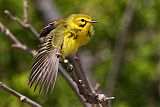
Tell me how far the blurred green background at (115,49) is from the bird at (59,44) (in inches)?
64.4

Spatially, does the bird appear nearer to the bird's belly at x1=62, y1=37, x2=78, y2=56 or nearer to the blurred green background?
the bird's belly at x1=62, y1=37, x2=78, y2=56

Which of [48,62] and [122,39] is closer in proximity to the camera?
[48,62]

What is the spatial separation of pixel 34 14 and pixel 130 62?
0.72m

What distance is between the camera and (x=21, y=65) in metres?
3.28

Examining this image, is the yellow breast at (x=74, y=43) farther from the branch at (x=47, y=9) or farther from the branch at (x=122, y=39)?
the branch at (x=122, y=39)

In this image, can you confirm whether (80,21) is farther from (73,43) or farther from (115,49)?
(115,49)

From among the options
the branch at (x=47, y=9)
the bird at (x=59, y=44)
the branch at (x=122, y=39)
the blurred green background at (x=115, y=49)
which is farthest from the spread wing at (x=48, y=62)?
the branch at (x=122, y=39)

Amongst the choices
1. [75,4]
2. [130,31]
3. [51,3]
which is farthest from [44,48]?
[130,31]

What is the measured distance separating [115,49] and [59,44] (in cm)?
212

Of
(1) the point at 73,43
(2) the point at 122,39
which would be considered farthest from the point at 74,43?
(2) the point at 122,39

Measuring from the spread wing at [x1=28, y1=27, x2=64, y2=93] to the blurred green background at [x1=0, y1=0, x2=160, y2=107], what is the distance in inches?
64.3

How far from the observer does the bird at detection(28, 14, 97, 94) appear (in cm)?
136

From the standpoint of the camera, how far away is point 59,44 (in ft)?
4.71

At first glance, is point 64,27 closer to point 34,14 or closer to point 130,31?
point 34,14
